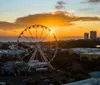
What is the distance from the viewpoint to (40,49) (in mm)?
50750

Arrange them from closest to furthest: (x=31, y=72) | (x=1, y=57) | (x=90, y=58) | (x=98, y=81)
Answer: (x=98, y=81) → (x=31, y=72) → (x=90, y=58) → (x=1, y=57)

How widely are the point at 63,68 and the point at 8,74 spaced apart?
9.88m

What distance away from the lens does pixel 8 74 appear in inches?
1745

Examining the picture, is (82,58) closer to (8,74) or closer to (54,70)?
(54,70)

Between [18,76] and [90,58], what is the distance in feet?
62.6

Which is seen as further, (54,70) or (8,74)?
(54,70)

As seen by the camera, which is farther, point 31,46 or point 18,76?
point 31,46

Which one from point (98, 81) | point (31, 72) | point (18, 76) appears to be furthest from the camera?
point (31, 72)

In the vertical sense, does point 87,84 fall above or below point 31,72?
above

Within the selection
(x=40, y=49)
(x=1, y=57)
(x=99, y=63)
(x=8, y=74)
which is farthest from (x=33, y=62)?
(x=1, y=57)

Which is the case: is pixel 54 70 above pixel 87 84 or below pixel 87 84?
below

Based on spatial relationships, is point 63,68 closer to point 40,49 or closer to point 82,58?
point 40,49

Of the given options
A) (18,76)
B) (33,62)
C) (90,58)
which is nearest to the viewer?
(18,76)

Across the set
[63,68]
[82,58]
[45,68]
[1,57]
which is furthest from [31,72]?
[1,57]
